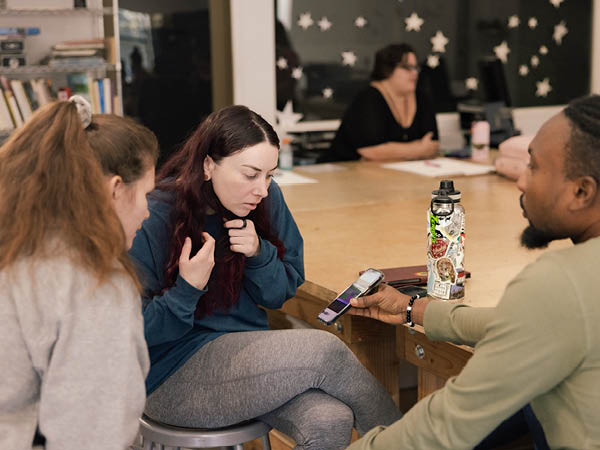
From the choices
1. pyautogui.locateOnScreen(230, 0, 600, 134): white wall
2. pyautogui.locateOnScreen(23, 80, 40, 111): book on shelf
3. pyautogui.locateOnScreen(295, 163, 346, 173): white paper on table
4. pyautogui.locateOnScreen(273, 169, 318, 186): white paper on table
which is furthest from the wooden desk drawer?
pyautogui.locateOnScreen(23, 80, 40, 111): book on shelf

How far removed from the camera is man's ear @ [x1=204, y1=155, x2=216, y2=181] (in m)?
1.87

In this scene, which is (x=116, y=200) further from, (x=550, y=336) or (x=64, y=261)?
(x=550, y=336)

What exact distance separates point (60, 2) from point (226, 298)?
344 centimetres

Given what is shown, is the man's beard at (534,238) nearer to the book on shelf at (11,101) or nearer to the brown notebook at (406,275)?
the brown notebook at (406,275)

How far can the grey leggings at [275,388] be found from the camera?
5.55ft

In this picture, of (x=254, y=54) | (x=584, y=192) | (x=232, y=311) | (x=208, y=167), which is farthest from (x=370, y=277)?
(x=254, y=54)

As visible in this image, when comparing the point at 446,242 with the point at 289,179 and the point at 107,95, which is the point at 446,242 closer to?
the point at 289,179

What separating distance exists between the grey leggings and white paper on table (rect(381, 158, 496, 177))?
6.58 feet

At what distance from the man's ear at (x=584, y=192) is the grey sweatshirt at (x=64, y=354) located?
28.0 inches

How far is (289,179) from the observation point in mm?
3693

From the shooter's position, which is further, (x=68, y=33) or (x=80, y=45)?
(x=68, y=33)

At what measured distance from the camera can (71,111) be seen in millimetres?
1313

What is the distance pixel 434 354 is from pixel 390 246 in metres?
0.64

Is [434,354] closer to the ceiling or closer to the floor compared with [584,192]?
closer to the floor
